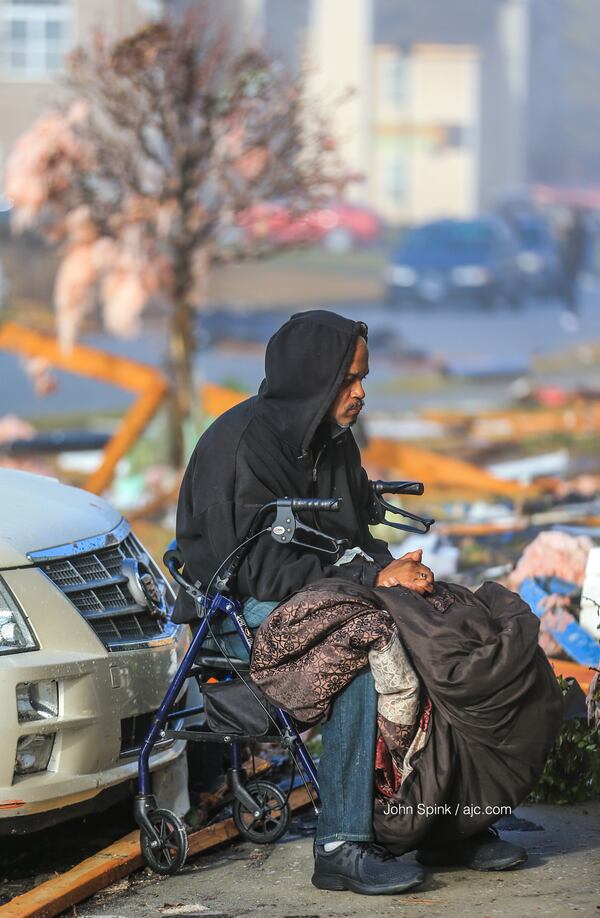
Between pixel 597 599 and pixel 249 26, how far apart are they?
28.1 feet

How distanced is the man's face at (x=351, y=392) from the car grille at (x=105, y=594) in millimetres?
968

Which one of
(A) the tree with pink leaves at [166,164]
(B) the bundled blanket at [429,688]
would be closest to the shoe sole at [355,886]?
(B) the bundled blanket at [429,688]

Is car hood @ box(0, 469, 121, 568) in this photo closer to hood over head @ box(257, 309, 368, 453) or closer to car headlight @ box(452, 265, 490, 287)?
hood over head @ box(257, 309, 368, 453)

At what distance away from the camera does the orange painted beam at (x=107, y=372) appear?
11.1 metres

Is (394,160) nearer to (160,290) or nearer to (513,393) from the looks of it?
(513,393)

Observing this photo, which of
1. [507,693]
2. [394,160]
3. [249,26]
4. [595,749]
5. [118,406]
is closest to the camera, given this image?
[507,693]

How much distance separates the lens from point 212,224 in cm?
1075

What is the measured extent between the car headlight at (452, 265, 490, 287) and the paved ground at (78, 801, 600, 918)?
10855mm

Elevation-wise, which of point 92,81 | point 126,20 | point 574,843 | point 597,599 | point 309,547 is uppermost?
point 126,20

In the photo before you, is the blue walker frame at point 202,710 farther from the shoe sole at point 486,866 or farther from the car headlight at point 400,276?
the car headlight at point 400,276

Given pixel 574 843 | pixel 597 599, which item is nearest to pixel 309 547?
pixel 574 843

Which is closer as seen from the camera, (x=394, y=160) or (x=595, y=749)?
(x=595, y=749)

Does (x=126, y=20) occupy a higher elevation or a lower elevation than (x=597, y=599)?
higher

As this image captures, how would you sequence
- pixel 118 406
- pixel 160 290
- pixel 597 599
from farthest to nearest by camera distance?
pixel 118 406 < pixel 160 290 < pixel 597 599
